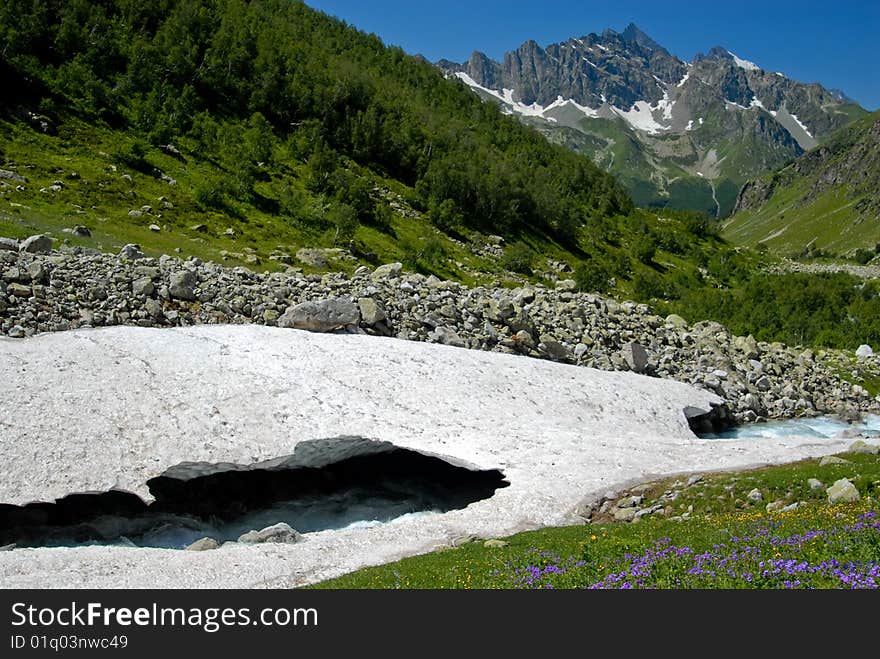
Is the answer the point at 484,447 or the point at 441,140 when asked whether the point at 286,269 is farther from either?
the point at 441,140

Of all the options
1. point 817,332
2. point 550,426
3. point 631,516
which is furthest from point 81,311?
point 817,332

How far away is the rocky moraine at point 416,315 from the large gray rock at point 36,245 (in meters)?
0.08

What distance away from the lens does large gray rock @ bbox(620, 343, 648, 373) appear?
50156mm

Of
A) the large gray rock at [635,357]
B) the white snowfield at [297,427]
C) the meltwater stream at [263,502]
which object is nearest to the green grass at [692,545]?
the white snowfield at [297,427]

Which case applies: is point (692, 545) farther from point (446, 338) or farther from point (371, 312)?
point (371, 312)

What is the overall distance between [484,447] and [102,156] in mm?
58631

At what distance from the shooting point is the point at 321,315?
42000mm

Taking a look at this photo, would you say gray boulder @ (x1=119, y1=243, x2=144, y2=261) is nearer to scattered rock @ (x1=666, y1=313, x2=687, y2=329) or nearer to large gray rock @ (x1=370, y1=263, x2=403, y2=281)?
large gray rock @ (x1=370, y1=263, x2=403, y2=281)

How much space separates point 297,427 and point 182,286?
17423 millimetres

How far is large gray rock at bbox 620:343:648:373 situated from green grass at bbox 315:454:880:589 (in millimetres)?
25401

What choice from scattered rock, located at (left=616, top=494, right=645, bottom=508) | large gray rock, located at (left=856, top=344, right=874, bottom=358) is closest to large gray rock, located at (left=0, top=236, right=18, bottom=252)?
scattered rock, located at (left=616, top=494, right=645, bottom=508)

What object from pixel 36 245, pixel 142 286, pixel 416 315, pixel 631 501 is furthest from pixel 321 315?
pixel 631 501

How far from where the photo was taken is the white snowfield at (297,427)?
19891mm

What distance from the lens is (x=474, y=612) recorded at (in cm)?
1113
